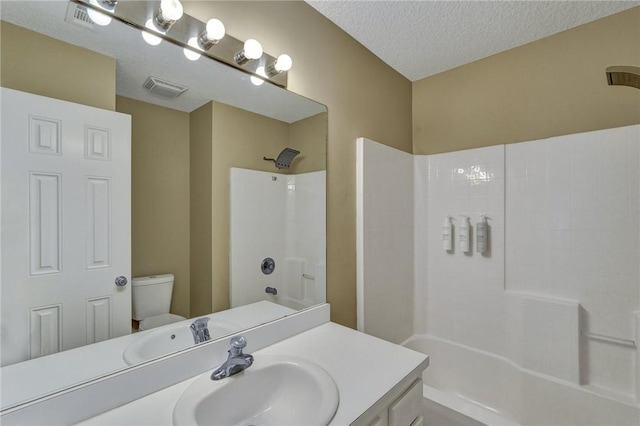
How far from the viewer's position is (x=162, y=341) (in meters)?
0.98

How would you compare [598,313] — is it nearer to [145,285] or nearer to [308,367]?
[308,367]

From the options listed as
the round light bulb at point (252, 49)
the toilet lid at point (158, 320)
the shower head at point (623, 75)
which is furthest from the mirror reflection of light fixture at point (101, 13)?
the shower head at point (623, 75)

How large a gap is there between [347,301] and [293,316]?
484 millimetres

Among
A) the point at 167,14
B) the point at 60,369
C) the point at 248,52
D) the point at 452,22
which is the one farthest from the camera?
the point at 452,22

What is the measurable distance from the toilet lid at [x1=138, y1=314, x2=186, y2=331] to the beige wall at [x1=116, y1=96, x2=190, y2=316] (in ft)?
0.07

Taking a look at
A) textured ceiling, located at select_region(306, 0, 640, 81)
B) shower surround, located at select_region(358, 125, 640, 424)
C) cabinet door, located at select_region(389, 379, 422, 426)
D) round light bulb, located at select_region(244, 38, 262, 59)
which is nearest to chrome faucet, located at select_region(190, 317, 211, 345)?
cabinet door, located at select_region(389, 379, 422, 426)

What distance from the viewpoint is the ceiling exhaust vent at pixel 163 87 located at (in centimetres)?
97

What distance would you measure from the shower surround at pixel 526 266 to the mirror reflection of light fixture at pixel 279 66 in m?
0.67

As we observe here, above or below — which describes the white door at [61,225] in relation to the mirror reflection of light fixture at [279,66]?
below

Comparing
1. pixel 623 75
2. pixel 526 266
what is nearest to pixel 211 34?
pixel 623 75

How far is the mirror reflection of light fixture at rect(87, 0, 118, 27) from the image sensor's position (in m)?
0.85

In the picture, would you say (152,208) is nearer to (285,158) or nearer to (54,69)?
(54,69)

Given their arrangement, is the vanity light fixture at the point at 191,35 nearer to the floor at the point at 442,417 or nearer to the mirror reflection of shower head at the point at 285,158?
the mirror reflection of shower head at the point at 285,158

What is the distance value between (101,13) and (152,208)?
0.60 meters
